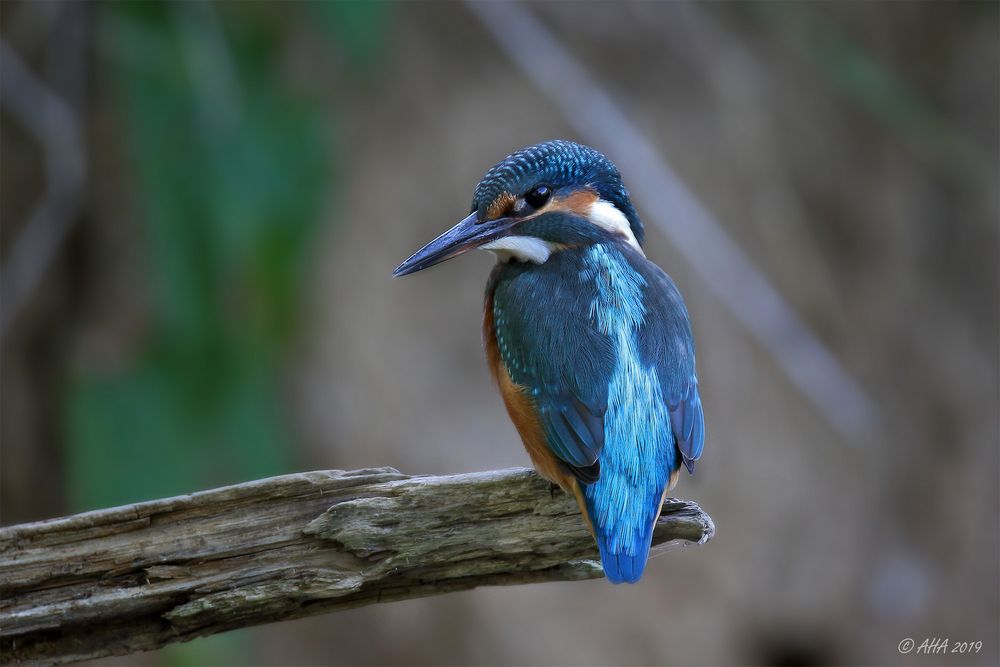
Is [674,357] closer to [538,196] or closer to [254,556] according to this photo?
[538,196]

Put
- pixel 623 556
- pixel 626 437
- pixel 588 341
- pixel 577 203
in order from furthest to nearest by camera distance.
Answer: pixel 577 203
pixel 588 341
pixel 626 437
pixel 623 556

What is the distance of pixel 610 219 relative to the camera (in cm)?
266

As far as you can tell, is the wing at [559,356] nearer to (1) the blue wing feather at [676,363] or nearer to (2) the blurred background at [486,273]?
(1) the blue wing feather at [676,363]

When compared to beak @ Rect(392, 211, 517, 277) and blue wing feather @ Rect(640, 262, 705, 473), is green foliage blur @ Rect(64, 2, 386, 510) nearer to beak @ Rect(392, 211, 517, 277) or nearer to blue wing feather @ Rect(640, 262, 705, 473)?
beak @ Rect(392, 211, 517, 277)

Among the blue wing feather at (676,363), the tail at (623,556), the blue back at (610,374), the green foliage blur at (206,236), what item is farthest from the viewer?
the green foliage blur at (206,236)

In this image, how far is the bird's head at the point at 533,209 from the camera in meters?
2.49

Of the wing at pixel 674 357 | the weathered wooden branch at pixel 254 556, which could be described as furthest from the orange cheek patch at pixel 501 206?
the weathered wooden branch at pixel 254 556

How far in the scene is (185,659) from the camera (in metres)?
3.48

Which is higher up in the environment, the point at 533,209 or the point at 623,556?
the point at 533,209

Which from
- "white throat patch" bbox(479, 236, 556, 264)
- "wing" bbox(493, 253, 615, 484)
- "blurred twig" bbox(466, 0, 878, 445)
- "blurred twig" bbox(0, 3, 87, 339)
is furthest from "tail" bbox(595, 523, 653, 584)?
"blurred twig" bbox(0, 3, 87, 339)

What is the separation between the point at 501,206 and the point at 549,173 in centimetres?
14

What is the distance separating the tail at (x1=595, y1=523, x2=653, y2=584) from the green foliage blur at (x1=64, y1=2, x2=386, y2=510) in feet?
6.42

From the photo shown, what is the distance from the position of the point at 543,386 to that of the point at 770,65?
11.4ft

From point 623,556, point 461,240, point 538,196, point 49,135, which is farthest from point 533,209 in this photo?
point 49,135
